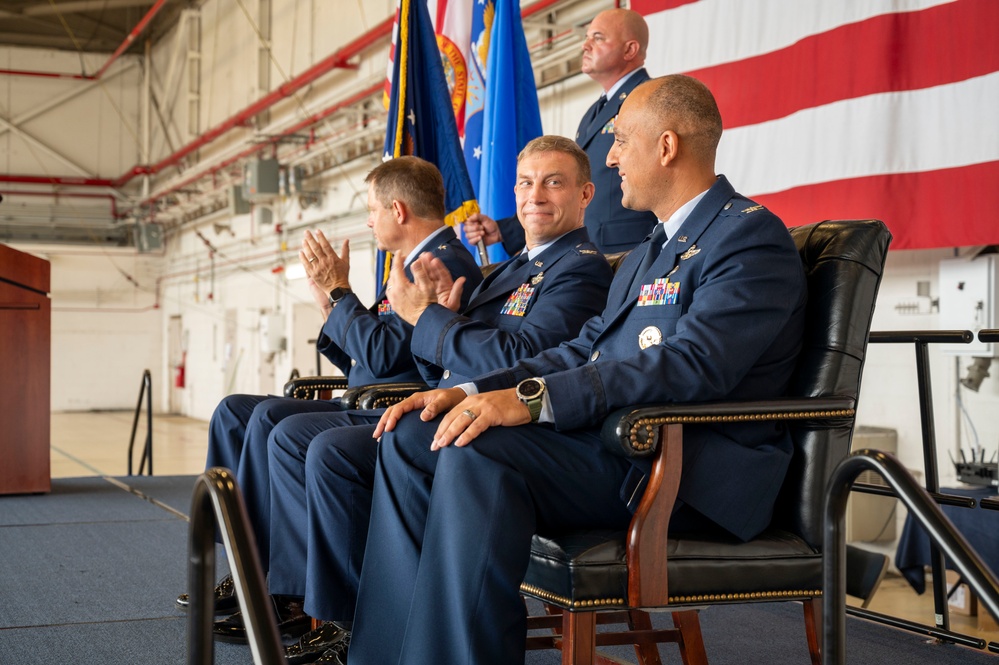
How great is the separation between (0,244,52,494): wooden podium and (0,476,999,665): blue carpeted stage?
21.5 inches

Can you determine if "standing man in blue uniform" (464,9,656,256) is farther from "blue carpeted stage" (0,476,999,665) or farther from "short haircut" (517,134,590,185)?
"blue carpeted stage" (0,476,999,665)

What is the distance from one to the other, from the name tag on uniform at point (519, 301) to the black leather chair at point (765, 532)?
666 millimetres

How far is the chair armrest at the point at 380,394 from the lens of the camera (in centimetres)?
237

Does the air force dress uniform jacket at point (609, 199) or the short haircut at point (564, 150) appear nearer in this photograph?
the short haircut at point (564, 150)

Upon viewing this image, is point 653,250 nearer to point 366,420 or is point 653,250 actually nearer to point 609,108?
point 366,420

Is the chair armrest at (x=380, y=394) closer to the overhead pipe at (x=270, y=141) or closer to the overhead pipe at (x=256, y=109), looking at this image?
the overhead pipe at (x=256, y=109)

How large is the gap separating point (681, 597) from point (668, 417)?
272mm

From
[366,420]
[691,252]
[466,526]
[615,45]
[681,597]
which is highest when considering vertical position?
[615,45]

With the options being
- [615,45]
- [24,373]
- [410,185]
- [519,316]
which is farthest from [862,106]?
[24,373]

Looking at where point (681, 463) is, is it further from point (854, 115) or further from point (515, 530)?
point (854, 115)

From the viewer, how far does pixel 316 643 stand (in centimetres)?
203

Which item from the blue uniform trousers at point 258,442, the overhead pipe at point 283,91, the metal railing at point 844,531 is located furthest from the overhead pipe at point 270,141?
the metal railing at point 844,531

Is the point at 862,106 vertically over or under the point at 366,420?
over

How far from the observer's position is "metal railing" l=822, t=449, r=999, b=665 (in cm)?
108
